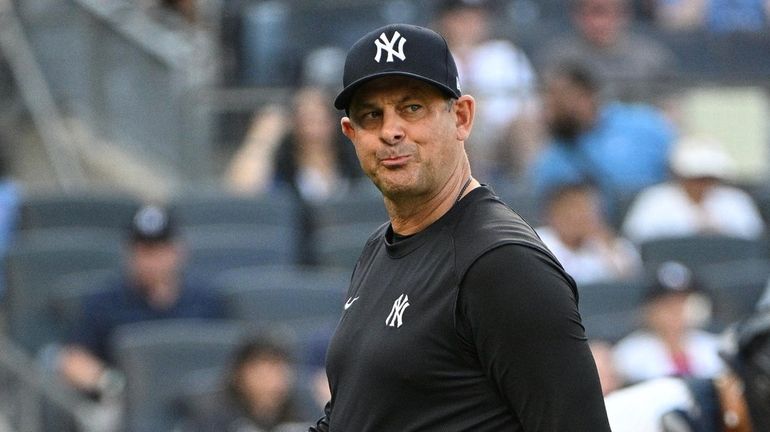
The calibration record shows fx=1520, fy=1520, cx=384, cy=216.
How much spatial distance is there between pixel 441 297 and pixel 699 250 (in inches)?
249

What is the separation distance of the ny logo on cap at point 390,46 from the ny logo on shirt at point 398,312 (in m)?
0.42

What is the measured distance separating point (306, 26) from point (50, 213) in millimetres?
2316

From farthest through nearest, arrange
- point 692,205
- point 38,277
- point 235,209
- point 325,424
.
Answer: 1. point 235,209
2. point 692,205
3. point 38,277
4. point 325,424

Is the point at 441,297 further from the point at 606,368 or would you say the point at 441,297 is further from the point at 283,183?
the point at 283,183

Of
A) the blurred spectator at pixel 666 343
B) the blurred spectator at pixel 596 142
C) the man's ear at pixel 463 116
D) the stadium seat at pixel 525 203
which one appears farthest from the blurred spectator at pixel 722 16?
the man's ear at pixel 463 116

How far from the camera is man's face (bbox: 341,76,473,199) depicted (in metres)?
2.65

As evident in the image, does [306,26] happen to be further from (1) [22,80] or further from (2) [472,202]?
(2) [472,202]

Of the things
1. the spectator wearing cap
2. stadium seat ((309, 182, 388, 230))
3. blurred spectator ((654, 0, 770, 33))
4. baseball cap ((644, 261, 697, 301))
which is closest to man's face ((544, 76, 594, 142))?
stadium seat ((309, 182, 388, 230))

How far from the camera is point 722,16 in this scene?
36.5 ft

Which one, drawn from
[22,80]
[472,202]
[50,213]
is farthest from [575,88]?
[472,202]

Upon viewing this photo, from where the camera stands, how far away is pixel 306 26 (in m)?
10.4

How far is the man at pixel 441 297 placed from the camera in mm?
2438

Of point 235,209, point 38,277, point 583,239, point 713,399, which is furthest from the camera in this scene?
point 235,209

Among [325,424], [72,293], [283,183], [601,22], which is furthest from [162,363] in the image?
[325,424]
